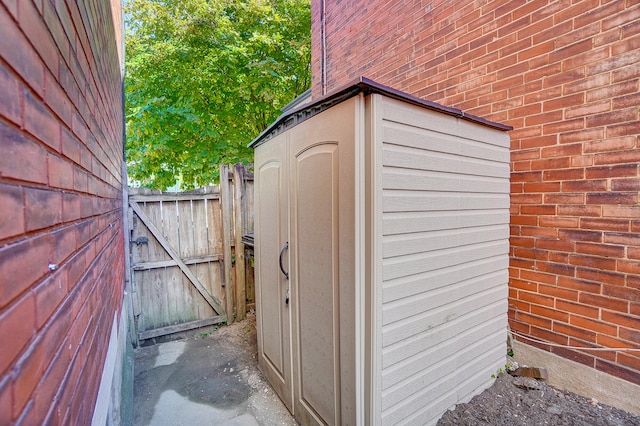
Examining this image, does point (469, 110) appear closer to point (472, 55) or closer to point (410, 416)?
point (472, 55)

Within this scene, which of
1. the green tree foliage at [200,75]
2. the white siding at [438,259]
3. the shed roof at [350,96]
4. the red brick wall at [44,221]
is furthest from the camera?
the green tree foliage at [200,75]

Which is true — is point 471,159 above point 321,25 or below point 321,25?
below

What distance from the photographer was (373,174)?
5.41 ft

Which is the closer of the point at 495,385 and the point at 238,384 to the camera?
the point at 495,385

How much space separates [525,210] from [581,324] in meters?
0.96

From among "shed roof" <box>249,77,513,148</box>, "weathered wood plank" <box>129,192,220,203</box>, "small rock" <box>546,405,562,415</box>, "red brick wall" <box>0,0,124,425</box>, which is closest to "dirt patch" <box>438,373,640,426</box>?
"small rock" <box>546,405,562,415</box>

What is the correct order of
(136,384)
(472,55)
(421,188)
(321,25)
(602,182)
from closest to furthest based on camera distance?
(421,188)
(602,182)
(472,55)
(136,384)
(321,25)

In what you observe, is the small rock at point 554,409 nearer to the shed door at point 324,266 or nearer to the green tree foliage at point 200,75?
the shed door at point 324,266

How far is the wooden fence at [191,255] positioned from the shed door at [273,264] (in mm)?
1479

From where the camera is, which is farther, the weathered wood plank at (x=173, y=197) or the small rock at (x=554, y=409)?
the weathered wood plank at (x=173, y=197)

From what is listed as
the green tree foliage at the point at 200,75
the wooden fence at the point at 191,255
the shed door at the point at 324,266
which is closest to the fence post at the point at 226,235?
the wooden fence at the point at 191,255

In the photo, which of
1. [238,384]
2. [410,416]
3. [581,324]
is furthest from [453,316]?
[238,384]

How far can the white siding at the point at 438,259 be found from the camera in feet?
Answer: 5.76

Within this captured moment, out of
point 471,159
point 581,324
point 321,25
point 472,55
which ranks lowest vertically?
point 581,324
